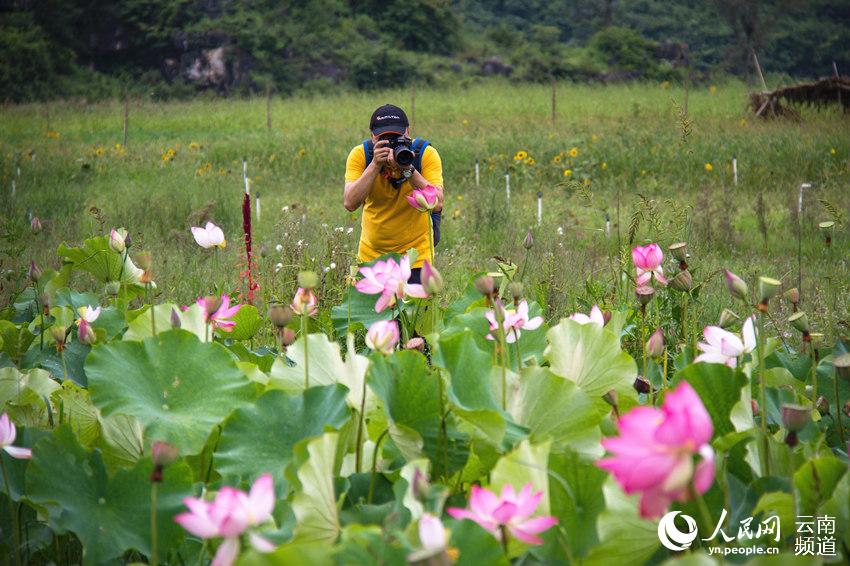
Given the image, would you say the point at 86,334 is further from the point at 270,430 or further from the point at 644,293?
the point at 644,293

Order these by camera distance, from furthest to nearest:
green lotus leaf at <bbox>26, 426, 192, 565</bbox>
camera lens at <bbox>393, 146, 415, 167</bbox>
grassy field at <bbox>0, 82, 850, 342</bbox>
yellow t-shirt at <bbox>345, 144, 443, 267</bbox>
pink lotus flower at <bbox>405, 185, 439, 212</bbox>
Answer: grassy field at <bbox>0, 82, 850, 342</bbox> < yellow t-shirt at <bbox>345, 144, 443, 267</bbox> < camera lens at <bbox>393, 146, 415, 167</bbox> < pink lotus flower at <bbox>405, 185, 439, 212</bbox> < green lotus leaf at <bbox>26, 426, 192, 565</bbox>

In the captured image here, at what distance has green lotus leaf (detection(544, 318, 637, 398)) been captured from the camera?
3.23ft

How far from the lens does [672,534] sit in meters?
0.72

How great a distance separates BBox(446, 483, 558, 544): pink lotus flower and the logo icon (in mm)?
120

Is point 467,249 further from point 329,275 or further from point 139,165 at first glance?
point 139,165

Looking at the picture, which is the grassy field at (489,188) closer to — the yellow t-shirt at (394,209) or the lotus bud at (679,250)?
→ the yellow t-shirt at (394,209)

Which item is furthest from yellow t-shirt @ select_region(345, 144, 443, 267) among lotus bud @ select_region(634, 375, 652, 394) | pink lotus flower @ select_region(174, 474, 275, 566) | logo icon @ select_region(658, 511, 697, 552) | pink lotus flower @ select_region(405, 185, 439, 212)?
pink lotus flower @ select_region(174, 474, 275, 566)

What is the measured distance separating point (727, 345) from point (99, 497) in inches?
26.4

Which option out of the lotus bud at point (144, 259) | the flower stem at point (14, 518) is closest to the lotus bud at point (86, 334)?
the lotus bud at point (144, 259)

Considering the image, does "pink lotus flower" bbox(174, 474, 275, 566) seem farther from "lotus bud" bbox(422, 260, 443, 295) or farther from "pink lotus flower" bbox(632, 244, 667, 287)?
"pink lotus flower" bbox(632, 244, 667, 287)

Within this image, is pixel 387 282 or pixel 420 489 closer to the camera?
pixel 420 489

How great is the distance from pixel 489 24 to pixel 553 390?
29582 mm

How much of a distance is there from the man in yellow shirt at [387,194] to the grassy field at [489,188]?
21cm

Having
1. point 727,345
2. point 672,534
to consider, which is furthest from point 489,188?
point 672,534
